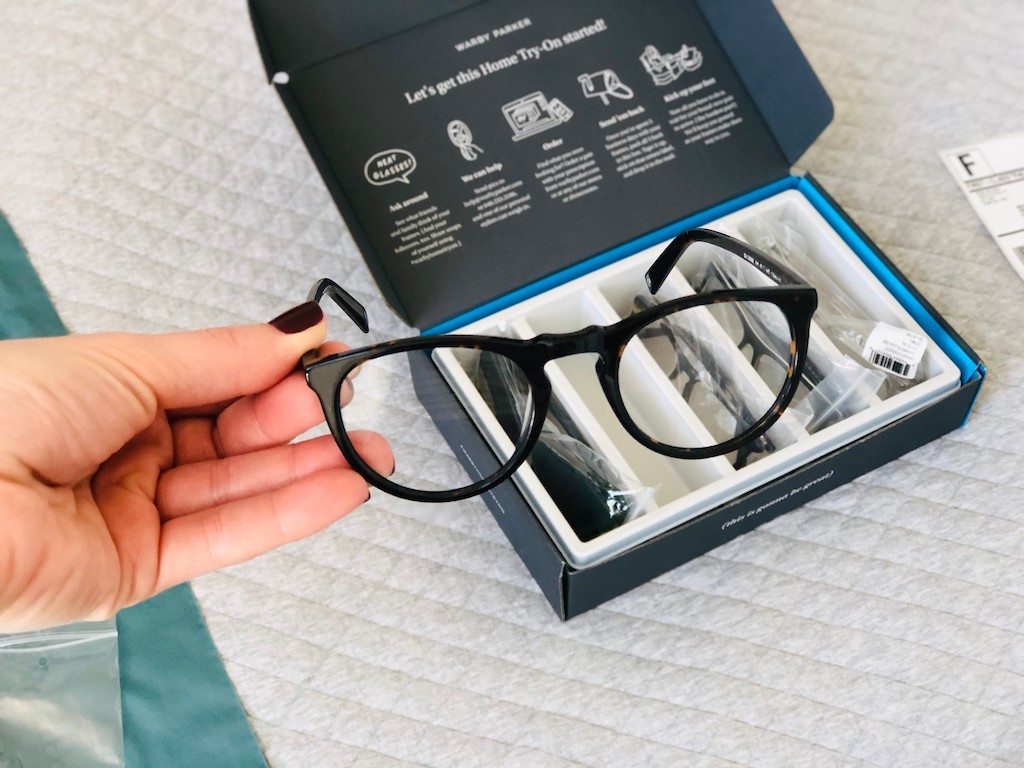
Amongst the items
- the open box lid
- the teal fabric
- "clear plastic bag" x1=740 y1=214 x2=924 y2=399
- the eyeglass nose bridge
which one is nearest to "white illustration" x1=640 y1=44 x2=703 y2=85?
the open box lid

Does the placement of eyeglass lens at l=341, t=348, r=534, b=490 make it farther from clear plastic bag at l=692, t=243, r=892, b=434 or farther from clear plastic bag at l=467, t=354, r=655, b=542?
clear plastic bag at l=692, t=243, r=892, b=434

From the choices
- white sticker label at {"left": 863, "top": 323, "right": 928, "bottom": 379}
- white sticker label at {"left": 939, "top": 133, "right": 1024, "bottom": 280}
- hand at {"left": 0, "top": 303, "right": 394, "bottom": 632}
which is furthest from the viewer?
white sticker label at {"left": 939, "top": 133, "right": 1024, "bottom": 280}

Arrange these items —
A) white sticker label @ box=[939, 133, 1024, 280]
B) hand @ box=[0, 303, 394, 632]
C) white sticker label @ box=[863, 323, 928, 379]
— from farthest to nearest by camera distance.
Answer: white sticker label @ box=[939, 133, 1024, 280] → white sticker label @ box=[863, 323, 928, 379] → hand @ box=[0, 303, 394, 632]

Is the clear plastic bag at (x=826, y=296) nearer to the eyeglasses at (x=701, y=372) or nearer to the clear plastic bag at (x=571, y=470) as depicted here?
the eyeglasses at (x=701, y=372)

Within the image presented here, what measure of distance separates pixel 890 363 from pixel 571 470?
0.18m

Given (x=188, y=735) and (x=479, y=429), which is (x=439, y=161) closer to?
(x=479, y=429)

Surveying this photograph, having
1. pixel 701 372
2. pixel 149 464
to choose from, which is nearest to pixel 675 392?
pixel 701 372

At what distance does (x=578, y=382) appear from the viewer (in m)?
0.57

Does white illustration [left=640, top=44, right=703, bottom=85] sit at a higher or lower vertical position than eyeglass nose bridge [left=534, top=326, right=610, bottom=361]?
higher

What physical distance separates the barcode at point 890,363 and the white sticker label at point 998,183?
0.16m

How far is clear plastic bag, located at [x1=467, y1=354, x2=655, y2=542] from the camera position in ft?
1.59

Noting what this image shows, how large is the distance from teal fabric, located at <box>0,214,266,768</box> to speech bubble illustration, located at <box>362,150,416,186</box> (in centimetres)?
26

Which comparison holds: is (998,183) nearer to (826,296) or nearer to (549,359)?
(826,296)

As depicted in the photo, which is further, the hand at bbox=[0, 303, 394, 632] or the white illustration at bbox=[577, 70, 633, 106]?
the white illustration at bbox=[577, 70, 633, 106]
